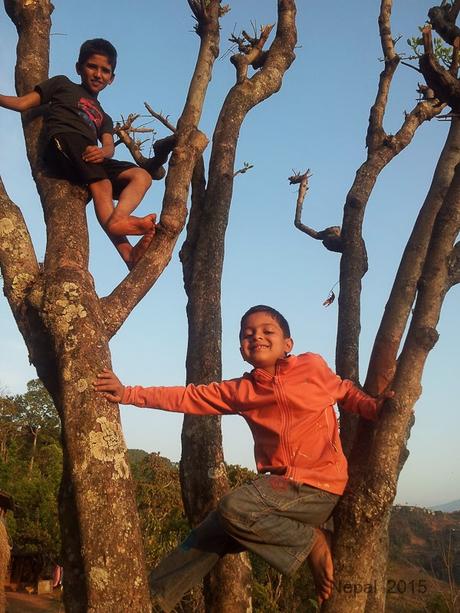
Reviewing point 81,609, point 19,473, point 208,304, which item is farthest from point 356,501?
point 19,473

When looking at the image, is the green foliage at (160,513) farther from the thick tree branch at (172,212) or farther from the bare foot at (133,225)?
the bare foot at (133,225)

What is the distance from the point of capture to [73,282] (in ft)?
9.61

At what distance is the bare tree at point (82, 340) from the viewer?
2.35m

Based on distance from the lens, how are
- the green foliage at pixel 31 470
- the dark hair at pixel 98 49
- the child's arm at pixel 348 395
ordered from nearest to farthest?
the child's arm at pixel 348 395 < the dark hair at pixel 98 49 < the green foliage at pixel 31 470

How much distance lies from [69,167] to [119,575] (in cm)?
245

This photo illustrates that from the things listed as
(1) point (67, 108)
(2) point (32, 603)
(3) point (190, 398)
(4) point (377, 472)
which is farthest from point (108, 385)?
(2) point (32, 603)

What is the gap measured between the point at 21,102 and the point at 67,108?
11.5 inches

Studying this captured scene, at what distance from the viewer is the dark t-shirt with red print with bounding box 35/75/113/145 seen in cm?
375

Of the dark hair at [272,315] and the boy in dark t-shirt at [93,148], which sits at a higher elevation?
the boy in dark t-shirt at [93,148]

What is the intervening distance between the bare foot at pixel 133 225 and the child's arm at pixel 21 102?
39.6 inches

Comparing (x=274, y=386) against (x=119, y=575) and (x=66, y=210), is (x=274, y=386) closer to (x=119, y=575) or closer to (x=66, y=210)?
(x=119, y=575)

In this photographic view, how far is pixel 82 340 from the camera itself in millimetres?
2744

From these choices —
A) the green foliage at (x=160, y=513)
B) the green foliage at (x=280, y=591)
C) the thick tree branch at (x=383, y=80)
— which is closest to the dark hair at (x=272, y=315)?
the thick tree branch at (x=383, y=80)

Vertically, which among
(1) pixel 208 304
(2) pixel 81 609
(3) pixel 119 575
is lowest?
(2) pixel 81 609
